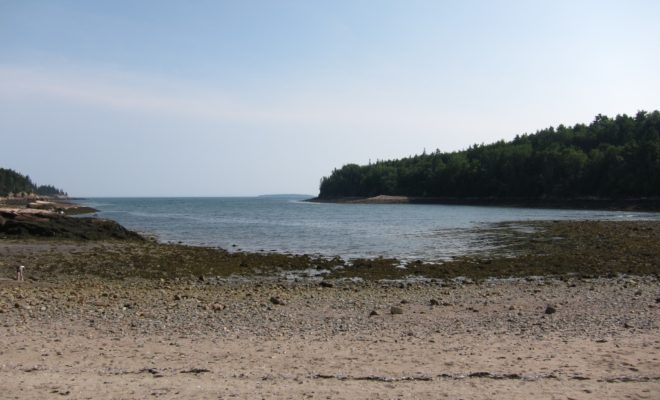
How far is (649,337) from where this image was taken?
10273 millimetres

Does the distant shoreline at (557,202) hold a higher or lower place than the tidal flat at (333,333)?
higher

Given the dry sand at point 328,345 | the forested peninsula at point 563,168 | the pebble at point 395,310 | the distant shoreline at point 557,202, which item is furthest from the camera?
the forested peninsula at point 563,168

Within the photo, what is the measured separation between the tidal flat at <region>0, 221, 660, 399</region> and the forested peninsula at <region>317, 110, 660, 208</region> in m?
103

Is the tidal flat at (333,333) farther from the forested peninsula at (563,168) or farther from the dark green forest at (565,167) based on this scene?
the dark green forest at (565,167)

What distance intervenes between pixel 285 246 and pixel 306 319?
74.3 feet

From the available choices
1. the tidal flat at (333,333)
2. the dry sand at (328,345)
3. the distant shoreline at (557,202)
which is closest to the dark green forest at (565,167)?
the distant shoreline at (557,202)

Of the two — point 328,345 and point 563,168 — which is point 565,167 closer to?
point 563,168

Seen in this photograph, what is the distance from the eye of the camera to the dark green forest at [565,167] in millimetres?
113812

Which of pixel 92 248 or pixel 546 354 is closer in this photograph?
pixel 546 354

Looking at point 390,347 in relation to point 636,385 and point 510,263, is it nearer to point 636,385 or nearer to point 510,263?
point 636,385

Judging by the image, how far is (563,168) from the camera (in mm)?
134375

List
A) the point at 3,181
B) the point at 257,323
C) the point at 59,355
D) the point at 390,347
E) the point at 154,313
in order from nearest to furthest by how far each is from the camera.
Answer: the point at 59,355
the point at 390,347
the point at 257,323
the point at 154,313
the point at 3,181

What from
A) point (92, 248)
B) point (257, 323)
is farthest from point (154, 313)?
point (92, 248)

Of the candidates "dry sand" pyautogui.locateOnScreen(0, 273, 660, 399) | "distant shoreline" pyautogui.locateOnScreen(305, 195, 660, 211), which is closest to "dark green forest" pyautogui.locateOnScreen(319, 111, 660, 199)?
"distant shoreline" pyautogui.locateOnScreen(305, 195, 660, 211)
